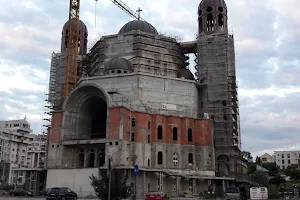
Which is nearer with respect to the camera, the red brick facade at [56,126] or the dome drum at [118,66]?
the red brick facade at [56,126]

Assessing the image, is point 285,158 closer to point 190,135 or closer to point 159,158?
point 190,135

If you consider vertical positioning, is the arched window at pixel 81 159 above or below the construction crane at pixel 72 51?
below

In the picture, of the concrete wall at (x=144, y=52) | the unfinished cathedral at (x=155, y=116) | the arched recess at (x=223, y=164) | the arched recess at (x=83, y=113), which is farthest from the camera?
the concrete wall at (x=144, y=52)

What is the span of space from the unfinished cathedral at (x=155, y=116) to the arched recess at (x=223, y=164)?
136 mm

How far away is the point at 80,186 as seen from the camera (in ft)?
143

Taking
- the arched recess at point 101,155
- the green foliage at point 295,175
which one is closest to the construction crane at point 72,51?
the arched recess at point 101,155

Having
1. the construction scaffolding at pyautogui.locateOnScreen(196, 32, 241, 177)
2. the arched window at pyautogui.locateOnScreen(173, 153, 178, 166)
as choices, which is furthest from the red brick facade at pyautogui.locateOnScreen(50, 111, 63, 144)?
the construction scaffolding at pyautogui.locateOnScreen(196, 32, 241, 177)

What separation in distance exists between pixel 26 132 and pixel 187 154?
71.4m

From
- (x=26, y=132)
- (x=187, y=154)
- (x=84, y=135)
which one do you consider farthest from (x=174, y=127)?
(x=26, y=132)

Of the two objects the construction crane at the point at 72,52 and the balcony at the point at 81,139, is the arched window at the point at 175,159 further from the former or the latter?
the construction crane at the point at 72,52

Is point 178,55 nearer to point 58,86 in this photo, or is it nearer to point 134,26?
point 134,26

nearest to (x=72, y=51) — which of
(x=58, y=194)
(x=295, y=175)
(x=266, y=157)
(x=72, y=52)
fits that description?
(x=72, y=52)

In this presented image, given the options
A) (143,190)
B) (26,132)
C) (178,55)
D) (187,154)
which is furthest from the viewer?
(26,132)

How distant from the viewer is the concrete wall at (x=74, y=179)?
4309 centimetres
